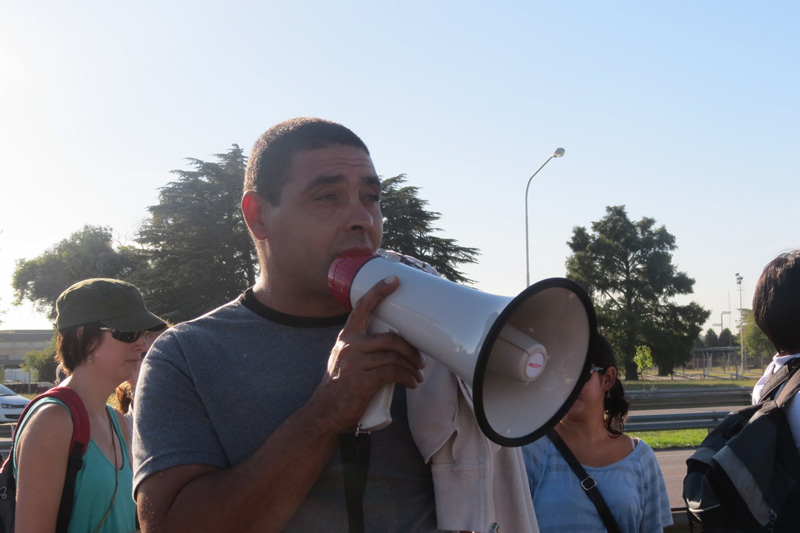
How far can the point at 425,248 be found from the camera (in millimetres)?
28641

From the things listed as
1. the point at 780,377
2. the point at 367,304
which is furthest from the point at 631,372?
the point at 367,304

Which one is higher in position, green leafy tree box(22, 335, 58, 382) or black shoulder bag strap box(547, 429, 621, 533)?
black shoulder bag strap box(547, 429, 621, 533)

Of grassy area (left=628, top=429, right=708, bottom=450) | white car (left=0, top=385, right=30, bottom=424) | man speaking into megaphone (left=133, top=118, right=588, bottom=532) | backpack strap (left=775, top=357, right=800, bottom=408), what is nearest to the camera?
man speaking into megaphone (left=133, top=118, right=588, bottom=532)

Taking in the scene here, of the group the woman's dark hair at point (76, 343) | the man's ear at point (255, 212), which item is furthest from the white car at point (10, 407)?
the man's ear at point (255, 212)

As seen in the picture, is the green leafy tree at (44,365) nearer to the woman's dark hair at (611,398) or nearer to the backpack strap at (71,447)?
the backpack strap at (71,447)

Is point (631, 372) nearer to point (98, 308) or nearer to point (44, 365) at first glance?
point (44, 365)

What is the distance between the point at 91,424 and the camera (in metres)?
2.78

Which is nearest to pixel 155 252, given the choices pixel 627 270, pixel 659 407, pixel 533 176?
pixel 533 176

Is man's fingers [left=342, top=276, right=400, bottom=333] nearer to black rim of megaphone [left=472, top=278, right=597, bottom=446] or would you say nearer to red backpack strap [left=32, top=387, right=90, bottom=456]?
black rim of megaphone [left=472, top=278, right=597, bottom=446]

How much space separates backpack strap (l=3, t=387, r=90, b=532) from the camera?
8.09 feet

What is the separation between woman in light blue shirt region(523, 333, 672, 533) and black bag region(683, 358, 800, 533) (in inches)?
26.7

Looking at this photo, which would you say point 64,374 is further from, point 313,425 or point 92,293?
point 313,425

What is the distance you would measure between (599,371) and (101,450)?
233 centimetres

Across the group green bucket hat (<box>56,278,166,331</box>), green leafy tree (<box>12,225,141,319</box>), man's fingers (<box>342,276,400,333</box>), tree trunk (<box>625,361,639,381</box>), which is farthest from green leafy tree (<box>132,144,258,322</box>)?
man's fingers (<box>342,276,400,333</box>)
